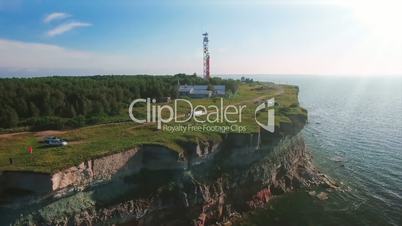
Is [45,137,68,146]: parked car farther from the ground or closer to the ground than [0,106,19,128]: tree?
closer to the ground

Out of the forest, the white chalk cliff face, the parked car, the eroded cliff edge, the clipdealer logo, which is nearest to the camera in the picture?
the white chalk cliff face

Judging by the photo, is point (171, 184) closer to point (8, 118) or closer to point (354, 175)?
point (8, 118)

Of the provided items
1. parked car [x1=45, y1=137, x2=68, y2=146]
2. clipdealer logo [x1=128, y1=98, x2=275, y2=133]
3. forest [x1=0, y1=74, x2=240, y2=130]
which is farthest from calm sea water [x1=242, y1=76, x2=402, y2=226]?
forest [x1=0, y1=74, x2=240, y2=130]

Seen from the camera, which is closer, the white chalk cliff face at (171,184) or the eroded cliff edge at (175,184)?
the white chalk cliff face at (171,184)

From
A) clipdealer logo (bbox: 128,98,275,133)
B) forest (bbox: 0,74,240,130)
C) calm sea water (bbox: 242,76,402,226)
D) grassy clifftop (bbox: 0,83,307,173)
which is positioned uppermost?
forest (bbox: 0,74,240,130)

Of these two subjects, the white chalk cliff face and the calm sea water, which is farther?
the calm sea water

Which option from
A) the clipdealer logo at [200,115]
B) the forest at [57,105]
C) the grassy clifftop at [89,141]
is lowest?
the grassy clifftop at [89,141]

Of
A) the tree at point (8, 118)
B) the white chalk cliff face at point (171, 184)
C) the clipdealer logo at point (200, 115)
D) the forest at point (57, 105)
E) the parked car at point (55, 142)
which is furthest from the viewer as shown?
the clipdealer logo at point (200, 115)

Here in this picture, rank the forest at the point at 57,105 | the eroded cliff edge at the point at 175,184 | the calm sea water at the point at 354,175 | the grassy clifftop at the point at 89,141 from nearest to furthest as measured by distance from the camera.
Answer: the eroded cliff edge at the point at 175,184 < the grassy clifftop at the point at 89,141 < the calm sea water at the point at 354,175 < the forest at the point at 57,105

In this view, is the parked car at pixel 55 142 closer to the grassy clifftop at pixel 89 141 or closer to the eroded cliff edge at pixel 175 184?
the grassy clifftop at pixel 89 141

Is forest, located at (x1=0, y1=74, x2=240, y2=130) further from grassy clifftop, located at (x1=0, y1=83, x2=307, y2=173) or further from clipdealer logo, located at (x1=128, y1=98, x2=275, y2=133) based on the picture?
clipdealer logo, located at (x1=128, y1=98, x2=275, y2=133)

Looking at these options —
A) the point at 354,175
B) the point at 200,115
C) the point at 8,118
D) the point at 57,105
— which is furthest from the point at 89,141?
the point at 354,175

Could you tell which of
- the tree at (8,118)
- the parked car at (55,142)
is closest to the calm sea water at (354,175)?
the parked car at (55,142)
